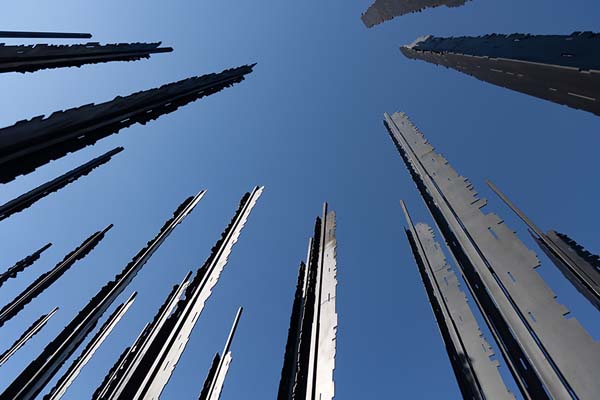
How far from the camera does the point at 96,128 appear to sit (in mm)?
7453

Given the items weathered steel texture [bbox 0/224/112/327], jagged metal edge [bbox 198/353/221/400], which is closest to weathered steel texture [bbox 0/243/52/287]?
weathered steel texture [bbox 0/224/112/327]

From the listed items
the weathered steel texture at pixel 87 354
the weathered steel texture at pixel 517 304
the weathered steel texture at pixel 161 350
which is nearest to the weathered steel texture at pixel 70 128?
the weathered steel texture at pixel 161 350

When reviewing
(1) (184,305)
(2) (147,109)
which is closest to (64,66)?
(2) (147,109)

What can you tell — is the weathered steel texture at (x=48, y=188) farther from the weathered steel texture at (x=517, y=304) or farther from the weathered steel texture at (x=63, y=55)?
the weathered steel texture at (x=517, y=304)

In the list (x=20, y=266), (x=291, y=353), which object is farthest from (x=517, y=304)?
(x=20, y=266)

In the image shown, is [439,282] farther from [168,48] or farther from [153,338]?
[168,48]

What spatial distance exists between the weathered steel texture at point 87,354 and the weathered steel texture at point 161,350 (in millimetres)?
3753

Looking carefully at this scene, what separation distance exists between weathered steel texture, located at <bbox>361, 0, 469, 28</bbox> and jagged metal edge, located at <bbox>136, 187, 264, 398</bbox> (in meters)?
54.7

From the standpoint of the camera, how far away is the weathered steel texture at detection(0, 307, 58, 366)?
663 inches

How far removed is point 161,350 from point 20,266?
15777mm

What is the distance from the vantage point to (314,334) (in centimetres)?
769

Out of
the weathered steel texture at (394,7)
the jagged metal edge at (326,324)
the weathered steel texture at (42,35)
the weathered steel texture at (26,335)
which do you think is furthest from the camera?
the weathered steel texture at (394,7)

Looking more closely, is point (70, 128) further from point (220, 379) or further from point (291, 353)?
point (220, 379)

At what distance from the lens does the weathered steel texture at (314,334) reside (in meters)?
5.97
